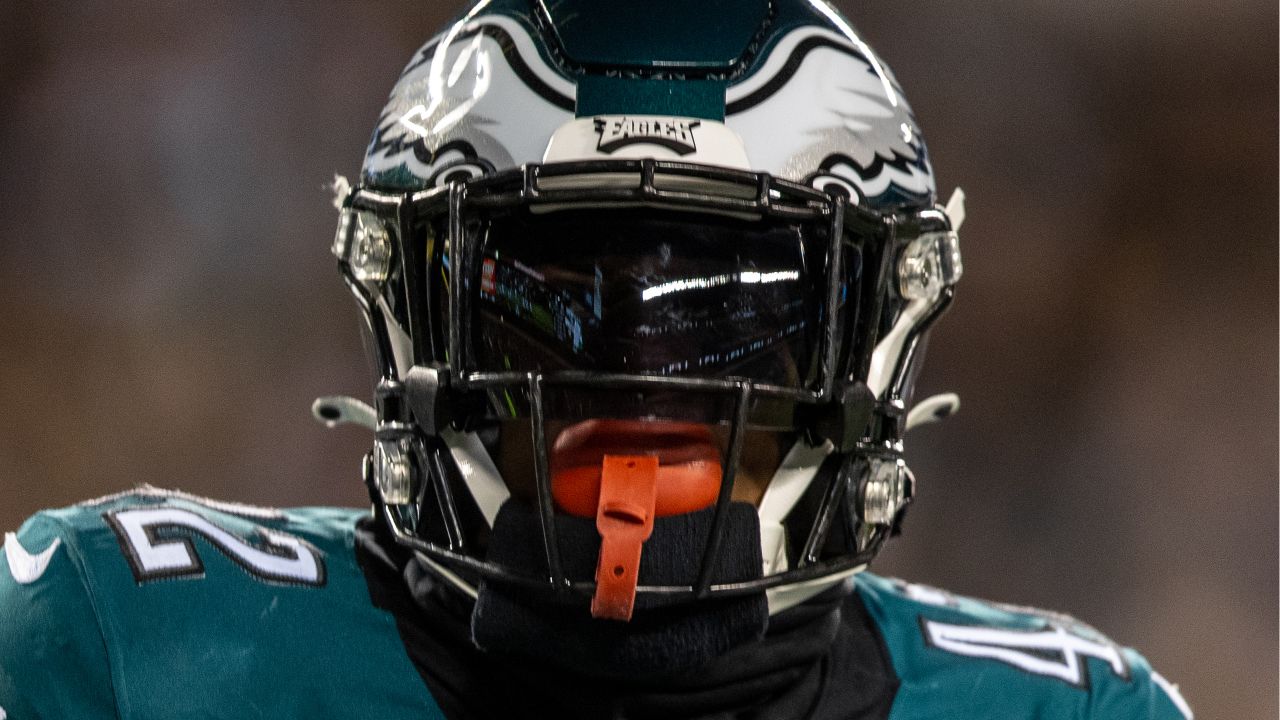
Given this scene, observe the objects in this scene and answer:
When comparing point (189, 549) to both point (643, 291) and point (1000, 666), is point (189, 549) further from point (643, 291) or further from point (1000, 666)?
point (1000, 666)

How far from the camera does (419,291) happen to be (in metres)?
1.10

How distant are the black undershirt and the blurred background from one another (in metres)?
1.04

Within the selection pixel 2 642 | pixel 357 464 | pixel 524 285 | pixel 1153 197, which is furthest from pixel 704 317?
pixel 1153 197

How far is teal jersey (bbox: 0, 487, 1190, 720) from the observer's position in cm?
101

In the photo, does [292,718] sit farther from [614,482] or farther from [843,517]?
[843,517]

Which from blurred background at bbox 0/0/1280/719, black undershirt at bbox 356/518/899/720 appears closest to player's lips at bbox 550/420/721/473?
black undershirt at bbox 356/518/899/720

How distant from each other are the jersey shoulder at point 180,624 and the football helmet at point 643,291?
81mm

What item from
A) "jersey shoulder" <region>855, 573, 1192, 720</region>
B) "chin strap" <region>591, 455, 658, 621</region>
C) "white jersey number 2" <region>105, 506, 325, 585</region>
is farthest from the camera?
"jersey shoulder" <region>855, 573, 1192, 720</region>

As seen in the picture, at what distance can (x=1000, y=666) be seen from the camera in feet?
4.08

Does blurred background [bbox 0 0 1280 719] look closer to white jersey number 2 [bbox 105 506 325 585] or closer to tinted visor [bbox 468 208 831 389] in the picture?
white jersey number 2 [bbox 105 506 325 585]

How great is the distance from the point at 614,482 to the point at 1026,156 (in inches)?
59.4

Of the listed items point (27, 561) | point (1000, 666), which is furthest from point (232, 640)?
point (1000, 666)

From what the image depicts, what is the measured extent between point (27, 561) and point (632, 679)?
16.7 inches

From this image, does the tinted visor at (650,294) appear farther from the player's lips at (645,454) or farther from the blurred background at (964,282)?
the blurred background at (964,282)
